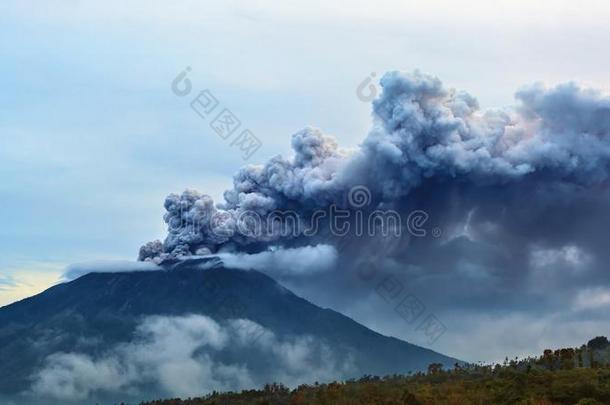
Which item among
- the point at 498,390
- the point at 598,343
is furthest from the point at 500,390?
the point at 598,343

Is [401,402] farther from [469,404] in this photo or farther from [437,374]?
[437,374]

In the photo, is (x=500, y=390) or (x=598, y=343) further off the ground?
(x=598, y=343)

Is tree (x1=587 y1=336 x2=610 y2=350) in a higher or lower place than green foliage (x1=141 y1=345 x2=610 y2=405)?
higher

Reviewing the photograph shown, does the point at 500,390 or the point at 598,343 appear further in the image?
the point at 598,343

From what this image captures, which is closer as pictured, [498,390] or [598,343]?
[498,390]

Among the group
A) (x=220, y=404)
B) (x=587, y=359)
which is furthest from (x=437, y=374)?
(x=220, y=404)

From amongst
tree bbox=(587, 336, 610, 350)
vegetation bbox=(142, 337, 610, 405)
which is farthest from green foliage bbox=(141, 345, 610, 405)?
tree bbox=(587, 336, 610, 350)

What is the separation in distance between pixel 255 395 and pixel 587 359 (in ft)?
102

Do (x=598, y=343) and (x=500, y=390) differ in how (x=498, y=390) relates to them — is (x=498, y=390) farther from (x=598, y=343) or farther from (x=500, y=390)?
(x=598, y=343)

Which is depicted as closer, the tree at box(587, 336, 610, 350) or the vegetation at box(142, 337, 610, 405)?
the vegetation at box(142, 337, 610, 405)

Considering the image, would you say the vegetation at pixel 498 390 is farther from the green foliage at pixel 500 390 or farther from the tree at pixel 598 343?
the tree at pixel 598 343

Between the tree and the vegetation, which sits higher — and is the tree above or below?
above

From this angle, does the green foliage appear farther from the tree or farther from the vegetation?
the tree

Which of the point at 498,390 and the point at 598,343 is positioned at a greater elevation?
the point at 598,343
